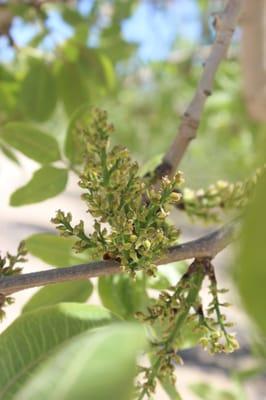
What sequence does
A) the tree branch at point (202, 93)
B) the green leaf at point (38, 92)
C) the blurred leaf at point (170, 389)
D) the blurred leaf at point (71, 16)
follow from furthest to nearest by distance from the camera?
the blurred leaf at point (71, 16)
the green leaf at point (38, 92)
the tree branch at point (202, 93)
the blurred leaf at point (170, 389)

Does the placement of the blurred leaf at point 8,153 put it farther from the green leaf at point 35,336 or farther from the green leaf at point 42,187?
the green leaf at point 35,336

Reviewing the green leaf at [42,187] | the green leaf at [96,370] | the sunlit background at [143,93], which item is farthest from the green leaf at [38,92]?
the green leaf at [96,370]

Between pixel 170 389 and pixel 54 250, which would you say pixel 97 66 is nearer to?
pixel 54 250

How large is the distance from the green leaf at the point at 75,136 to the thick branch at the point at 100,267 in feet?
1.24

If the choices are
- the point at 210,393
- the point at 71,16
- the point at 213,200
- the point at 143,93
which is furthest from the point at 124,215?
the point at 143,93

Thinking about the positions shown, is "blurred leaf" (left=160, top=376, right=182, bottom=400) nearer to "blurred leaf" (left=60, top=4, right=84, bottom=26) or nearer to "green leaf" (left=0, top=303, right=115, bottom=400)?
"green leaf" (left=0, top=303, right=115, bottom=400)

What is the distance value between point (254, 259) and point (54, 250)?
2.24 feet

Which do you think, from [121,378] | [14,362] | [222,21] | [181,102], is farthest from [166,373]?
[181,102]

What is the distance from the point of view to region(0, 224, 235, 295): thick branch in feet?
2.19

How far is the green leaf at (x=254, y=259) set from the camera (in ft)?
1.07

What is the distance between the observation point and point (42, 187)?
104cm

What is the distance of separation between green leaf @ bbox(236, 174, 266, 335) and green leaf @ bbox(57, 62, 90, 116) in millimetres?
1301

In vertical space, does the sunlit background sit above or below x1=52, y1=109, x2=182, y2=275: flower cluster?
above

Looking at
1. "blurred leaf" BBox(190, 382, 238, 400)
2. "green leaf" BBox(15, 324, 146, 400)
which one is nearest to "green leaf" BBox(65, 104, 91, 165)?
"blurred leaf" BBox(190, 382, 238, 400)
